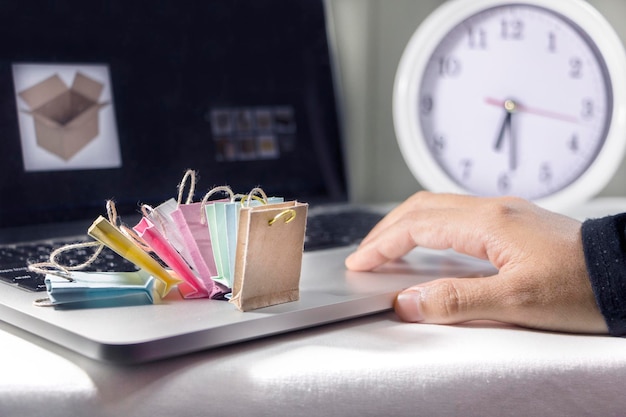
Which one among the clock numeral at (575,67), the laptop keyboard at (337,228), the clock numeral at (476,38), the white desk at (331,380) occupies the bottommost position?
the white desk at (331,380)

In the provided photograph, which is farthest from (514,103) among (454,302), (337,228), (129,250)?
(129,250)

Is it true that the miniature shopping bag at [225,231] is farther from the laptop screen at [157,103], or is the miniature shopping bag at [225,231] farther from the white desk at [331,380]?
the laptop screen at [157,103]

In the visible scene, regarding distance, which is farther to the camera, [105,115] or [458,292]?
[105,115]

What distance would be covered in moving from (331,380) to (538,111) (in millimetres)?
650

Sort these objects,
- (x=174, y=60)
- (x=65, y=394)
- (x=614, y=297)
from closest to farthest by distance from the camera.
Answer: (x=65, y=394) → (x=614, y=297) → (x=174, y=60)

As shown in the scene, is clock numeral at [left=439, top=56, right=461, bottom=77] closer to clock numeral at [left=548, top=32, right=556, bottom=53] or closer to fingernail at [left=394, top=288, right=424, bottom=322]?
clock numeral at [left=548, top=32, right=556, bottom=53]

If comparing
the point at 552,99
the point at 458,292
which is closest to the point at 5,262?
the point at 458,292

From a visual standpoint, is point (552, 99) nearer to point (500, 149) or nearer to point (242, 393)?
point (500, 149)

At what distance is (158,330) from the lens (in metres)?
0.46


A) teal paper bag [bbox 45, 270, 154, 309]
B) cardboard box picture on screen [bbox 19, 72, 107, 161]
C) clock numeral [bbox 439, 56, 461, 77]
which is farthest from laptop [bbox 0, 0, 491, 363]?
clock numeral [bbox 439, 56, 461, 77]

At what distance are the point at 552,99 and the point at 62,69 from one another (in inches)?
25.2

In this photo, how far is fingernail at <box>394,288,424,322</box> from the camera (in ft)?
1.88

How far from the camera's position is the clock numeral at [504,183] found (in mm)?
1004

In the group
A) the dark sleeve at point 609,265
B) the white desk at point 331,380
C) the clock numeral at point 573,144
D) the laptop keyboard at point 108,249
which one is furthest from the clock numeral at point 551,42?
the white desk at point 331,380
